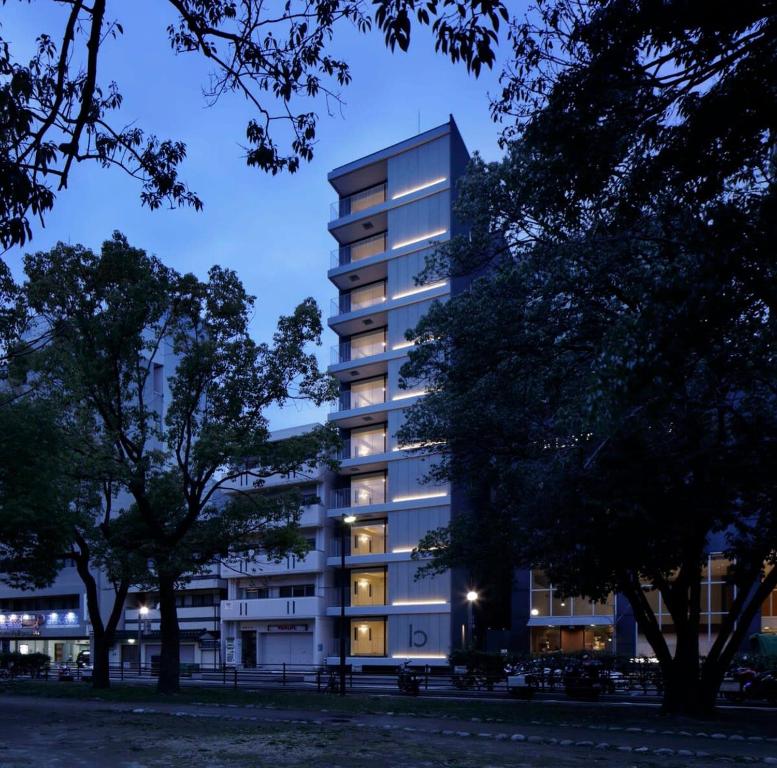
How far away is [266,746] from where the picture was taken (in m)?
15.5

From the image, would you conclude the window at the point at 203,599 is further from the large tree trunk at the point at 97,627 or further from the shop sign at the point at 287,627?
the large tree trunk at the point at 97,627

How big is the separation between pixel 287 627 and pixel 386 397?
17219 millimetres

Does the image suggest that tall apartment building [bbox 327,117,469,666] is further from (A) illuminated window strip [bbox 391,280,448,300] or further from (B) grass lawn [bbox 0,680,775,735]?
(B) grass lawn [bbox 0,680,775,735]

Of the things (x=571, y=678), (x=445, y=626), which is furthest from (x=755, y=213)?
(x=445, y=626)

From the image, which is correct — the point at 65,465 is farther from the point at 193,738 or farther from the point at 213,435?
the point at 193,738

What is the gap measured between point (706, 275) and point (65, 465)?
2304 cm

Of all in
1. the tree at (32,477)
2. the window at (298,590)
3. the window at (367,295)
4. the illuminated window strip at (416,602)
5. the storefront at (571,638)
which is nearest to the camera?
the tree at (32,477)

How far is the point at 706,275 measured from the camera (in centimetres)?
1091

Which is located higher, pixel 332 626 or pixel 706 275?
pixel 706 275

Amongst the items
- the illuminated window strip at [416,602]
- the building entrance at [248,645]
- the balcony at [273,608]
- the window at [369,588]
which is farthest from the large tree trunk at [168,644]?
the building entrance at [248,645]

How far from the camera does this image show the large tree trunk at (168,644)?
31250mm

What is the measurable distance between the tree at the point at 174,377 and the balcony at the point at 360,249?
31837mm

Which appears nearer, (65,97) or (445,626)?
(65,97)

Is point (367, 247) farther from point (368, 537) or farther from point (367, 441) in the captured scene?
point (368, 537)
